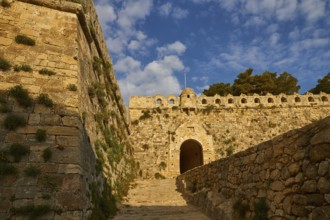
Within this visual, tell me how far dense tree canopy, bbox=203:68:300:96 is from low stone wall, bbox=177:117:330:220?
25461 millimetres

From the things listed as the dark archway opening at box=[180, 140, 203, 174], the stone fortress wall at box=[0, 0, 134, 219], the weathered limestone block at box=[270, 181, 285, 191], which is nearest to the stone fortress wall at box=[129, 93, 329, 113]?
the dark archway opening at box=[180, 140, 203, 174]

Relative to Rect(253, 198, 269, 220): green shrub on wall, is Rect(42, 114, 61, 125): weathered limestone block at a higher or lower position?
higher

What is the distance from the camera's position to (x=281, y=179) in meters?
3.99

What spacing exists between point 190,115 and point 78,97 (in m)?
15.4

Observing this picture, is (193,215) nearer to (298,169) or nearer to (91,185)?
(91,185)

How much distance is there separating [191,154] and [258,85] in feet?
48.0

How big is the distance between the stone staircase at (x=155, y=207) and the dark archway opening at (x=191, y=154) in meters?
8.69

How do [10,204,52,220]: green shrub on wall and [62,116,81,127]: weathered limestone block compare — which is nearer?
[10,204,52,220]: green shrub on wall

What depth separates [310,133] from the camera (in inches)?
134

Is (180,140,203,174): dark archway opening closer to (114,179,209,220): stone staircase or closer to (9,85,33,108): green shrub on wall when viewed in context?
(114,179,209,220): stone staircase

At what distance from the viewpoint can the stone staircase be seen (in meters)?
7.28

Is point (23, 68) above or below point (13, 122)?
above

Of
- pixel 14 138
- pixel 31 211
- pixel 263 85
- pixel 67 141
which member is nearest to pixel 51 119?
pixel 67 141

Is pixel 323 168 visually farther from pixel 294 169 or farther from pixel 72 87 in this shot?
pixel 72 87
